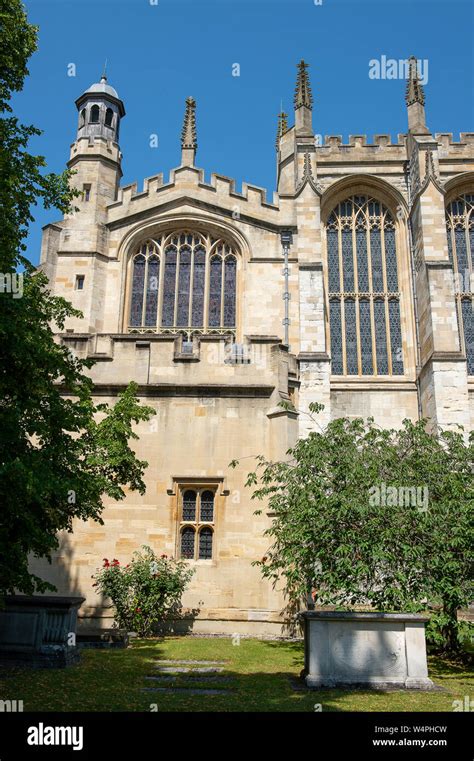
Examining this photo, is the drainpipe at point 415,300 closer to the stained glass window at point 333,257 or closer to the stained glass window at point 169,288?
the stained glass window at point 333,257

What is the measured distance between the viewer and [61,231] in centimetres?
2217

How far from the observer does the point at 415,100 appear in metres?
24.4

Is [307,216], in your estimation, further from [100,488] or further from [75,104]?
[100,488]

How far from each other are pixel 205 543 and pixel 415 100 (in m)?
20.1

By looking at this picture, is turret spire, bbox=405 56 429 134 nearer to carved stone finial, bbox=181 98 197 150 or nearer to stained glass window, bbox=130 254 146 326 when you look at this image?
carved stone finial, bbox=181 98 197 150

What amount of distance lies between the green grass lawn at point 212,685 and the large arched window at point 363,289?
45.1ft

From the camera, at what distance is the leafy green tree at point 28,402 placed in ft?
21.5

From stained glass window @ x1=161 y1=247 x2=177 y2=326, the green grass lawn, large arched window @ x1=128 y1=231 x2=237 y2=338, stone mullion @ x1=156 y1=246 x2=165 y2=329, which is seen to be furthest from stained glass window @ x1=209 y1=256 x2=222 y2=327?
the green grass lawn

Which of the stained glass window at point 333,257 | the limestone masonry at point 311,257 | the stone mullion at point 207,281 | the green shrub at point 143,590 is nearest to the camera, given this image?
the green shrub at point 143,590

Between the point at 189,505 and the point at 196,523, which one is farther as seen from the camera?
the point at 189,505

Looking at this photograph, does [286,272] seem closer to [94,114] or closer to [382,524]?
[94,114]

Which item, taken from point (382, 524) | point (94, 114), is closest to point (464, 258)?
point (94, 114)

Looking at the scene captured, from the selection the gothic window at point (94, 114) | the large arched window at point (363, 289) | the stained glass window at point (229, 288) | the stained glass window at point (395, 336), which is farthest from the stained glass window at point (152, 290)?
the stained glass window at point (395, 336)

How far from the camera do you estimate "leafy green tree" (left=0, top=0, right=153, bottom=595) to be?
6.54m
